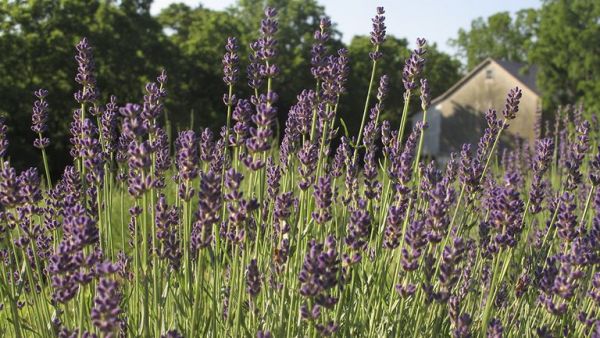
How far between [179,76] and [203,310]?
2749 cm

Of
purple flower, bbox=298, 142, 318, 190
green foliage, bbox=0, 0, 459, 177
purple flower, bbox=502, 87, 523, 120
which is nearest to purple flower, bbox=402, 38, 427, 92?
purple flower, bbox=502, 87, 523, 120

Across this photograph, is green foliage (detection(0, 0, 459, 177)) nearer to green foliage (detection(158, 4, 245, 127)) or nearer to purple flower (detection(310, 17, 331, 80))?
green foliage (detection(158, 4, 245, 127))

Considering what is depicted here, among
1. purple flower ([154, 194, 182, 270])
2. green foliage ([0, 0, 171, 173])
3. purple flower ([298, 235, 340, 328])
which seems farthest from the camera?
green foliage ([0, 0, 171, 173])

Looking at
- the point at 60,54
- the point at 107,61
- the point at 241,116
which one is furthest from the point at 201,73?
the point at 241,116

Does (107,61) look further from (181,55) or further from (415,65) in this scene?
(415,65)

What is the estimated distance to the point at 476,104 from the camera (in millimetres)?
45250

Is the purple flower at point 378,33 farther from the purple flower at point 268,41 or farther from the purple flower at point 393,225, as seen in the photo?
the purple flower at point 393,225

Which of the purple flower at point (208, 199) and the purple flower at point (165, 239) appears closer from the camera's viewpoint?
the purple flower at point (208, 199)

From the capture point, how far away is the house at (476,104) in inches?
1693

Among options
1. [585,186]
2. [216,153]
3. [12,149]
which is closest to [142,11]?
[12,149]

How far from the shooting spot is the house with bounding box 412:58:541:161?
141ft

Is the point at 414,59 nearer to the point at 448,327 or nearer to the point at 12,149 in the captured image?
the point at 448,327

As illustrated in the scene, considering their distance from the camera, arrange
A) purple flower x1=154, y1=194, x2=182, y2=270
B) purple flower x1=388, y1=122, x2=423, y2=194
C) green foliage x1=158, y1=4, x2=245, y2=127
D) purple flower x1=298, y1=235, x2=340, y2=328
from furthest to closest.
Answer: green foliage x1=158, y1=4, x2=245, y2=127, purple flower x1=388, y1=122, x2=423, y2=194, purple flower x1=154, y1=194, x2=182, y2=270, purple flower x1=298, y1=235, x2=340, y2=328

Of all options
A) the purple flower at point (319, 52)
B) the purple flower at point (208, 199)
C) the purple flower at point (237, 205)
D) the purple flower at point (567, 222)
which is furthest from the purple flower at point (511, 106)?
the purple flower at point (208, 199)
